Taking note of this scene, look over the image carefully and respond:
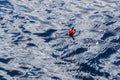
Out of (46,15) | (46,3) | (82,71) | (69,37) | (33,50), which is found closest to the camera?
(82,71)

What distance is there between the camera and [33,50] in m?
16.8

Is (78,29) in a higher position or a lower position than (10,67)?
higher

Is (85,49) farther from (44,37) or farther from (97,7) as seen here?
(97,7)

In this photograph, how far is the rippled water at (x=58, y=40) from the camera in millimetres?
14938

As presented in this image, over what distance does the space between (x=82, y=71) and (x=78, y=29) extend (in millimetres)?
4603

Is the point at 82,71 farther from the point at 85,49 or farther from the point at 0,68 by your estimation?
the point at 0,68

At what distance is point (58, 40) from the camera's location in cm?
1794

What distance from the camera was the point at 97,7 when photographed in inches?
883

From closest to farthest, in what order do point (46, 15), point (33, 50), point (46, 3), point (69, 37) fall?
point (33, 50) < point (69, 37) < point (46, 15) < point (46, 3)

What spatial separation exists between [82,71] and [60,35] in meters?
4.01

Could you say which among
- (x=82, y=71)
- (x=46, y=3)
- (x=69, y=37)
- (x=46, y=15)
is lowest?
(x=82, y=71)

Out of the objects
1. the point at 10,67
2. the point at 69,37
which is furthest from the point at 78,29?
the point at 10,67

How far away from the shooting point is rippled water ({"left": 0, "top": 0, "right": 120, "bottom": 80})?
49.0 feet

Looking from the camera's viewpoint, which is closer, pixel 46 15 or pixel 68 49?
pixel 68 49
